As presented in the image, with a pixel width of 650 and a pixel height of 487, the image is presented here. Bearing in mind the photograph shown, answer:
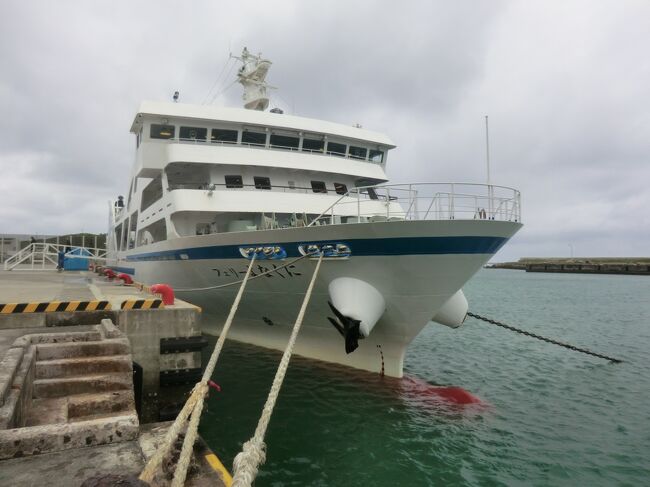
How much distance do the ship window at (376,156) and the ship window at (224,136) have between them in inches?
184

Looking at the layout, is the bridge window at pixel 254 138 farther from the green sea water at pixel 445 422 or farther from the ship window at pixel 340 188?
the green sea water at pixel 445 422

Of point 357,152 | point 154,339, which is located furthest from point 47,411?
point 357,152

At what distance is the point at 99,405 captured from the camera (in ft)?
14.6

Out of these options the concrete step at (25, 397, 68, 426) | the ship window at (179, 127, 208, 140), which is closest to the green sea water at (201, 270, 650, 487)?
the concrete step at (25, 397, 68, 426)

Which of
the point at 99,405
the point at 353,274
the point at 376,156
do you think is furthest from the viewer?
the point at 376,156

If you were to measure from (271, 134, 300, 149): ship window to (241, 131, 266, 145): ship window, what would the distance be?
314 millimetres

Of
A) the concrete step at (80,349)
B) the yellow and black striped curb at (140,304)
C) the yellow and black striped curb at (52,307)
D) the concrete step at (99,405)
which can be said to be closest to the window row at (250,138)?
the yellow and black striped curb at (140,304)

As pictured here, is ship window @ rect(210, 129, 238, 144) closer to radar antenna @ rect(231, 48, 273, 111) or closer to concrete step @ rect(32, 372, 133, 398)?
radar antenna @ rect(231, 48, 273, 111)

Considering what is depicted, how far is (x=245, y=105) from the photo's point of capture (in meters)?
17.6

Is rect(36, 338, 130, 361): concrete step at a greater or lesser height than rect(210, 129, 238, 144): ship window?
lesser

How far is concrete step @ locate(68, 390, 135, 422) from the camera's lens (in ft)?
14.2

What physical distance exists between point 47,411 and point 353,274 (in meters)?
5.46

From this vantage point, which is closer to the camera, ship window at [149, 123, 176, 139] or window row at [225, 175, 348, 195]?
window row at [225, 175, 348, 195]

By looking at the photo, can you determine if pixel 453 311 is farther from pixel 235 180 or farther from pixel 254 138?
pixel 254 138
